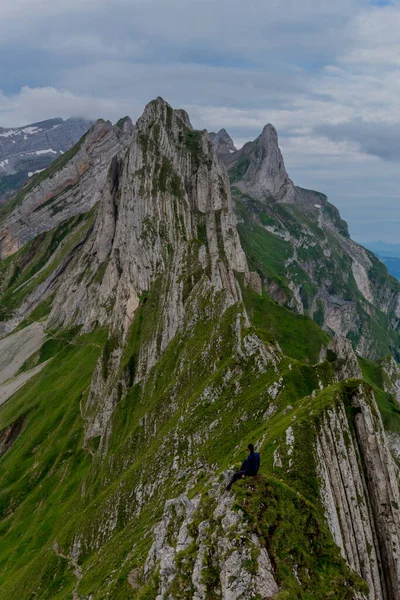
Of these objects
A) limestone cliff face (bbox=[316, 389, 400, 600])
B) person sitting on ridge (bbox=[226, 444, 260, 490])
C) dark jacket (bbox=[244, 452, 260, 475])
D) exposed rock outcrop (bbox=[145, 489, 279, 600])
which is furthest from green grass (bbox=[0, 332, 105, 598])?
dark jacket (bbox=[244, 452, 260, 475])

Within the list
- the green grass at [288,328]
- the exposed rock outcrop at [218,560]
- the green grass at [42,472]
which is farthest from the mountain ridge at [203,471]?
the green grass at [288,328]

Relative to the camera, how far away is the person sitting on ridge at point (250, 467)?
91.7 ft

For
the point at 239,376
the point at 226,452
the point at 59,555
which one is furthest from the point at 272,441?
the point at 59,555

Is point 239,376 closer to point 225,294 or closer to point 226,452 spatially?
→ point 226,452

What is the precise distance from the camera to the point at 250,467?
1108 inches

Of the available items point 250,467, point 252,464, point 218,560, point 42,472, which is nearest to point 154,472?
point 218,560

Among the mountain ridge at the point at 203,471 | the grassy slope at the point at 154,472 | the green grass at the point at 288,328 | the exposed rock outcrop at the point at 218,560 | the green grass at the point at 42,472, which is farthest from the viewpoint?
the green grass at the point at 288,328

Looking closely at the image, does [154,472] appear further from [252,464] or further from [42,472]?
[42,472]

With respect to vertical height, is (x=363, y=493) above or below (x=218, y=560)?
above

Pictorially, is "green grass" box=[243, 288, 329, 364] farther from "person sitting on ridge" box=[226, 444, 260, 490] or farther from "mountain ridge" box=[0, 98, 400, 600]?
"person sitting on ridge" box=[226, 444, 260, 490]

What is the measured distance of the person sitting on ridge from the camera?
2794 centimetres

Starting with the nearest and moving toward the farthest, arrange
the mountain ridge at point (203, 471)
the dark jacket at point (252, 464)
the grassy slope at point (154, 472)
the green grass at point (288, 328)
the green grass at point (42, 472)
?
the mountain ridge at point (203, 471) < the dark jacket at point (252, 464) < the grassy slope at point (154, 472) < the green grass at point (42, 472) < the green grass at point (288, 328)

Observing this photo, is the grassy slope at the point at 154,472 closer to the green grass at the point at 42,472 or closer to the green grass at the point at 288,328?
the green grass at the point at 42,472

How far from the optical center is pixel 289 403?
47.0m
